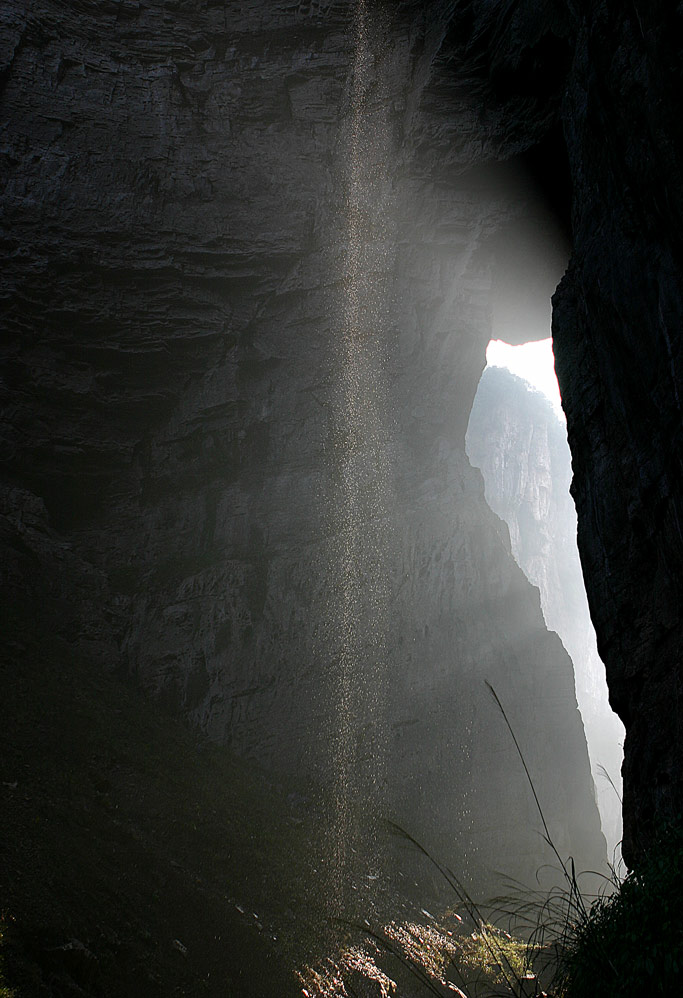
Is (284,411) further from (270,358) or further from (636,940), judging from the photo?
(636,940)

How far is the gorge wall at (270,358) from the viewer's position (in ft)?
72.1

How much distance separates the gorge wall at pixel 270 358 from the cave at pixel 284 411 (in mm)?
108

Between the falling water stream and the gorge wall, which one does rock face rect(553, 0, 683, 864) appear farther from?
the falling water stream

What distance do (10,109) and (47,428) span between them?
11.3 metres

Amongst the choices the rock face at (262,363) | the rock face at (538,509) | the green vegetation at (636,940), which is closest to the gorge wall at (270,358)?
the rock face at (262,363)

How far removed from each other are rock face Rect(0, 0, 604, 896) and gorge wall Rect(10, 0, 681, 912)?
92 millimetres

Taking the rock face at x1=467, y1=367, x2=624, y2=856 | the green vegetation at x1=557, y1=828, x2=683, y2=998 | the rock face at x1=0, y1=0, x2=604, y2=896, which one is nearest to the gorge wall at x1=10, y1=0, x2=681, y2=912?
the rock face at x1=0, y1=0, x2=604, y2=896

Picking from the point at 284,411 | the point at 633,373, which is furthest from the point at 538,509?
the point at 633,373

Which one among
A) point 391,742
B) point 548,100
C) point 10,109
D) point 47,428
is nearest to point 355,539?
point 391,742

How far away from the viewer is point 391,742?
22938 millimetres

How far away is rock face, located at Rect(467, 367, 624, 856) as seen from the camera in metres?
91.7

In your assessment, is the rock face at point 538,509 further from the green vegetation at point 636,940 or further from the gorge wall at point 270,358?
the green vegetation at point 636,940

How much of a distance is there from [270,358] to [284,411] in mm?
2157

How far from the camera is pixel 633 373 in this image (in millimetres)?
11586
